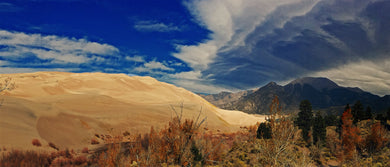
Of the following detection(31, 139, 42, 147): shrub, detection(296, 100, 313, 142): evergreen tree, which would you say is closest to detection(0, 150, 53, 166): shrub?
detection(31, 139, 42, 147): shrub

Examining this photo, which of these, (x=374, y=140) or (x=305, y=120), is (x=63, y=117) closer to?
(x=374, y=140)

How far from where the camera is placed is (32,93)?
133 feet

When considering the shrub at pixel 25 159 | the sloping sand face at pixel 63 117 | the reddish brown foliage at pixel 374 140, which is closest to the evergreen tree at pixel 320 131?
the reddish brown foliage at pixel 374 140

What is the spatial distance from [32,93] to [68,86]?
12.7m

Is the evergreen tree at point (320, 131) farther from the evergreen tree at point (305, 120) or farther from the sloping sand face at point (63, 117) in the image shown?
the sloping sand face at point (63, 117)

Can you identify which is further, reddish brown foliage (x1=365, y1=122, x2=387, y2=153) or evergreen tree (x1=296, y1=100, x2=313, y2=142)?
evergreen tree (x1=296, y1=100, x2=313, y2=142)

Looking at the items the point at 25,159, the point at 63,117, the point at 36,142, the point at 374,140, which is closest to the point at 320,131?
the point at 374,140

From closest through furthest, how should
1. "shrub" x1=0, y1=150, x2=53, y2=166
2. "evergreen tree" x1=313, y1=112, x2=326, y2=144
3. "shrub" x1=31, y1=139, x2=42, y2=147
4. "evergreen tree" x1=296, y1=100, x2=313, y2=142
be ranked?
"shrub" x1=0, y1=150, x2=53, y2=166, "shrub" x1=31, y1=139, x2=42, y2=147, "evergreen tree" x1=313, y1=112, x2=326, y2=144, "evergreen tree" x1=296, y1=100, x2=313, y2=142

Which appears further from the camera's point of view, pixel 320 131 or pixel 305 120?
pixel 305 120

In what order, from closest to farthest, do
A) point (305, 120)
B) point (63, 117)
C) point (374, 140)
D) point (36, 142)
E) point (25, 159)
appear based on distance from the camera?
point (25, 159) < point (36, 142) < point (63, 117) < point (374, 140) < point (305, 120)

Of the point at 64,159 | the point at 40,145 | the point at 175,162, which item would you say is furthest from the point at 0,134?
the point at 175,162

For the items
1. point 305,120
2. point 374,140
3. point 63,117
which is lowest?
point 374,140

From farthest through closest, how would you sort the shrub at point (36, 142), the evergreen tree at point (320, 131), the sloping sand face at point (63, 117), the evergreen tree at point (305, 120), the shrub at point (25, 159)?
the evergreen tree at point (305, 120), the evergreen tree at point (320, 131), the sloping sand face at point (63, 117), the shrub at point (36, 142), the shrub at point (25, 159)

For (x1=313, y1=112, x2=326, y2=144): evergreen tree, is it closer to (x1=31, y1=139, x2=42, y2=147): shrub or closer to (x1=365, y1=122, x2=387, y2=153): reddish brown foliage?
(x1=365, y1=122, x2=387, y2=153): reddish brown foliage
